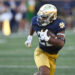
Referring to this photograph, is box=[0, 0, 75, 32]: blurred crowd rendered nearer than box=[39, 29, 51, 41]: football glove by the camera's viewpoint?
No

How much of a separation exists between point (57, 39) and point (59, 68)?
2637 mm

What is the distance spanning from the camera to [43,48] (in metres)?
6.00

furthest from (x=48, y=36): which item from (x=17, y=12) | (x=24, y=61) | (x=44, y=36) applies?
(x=17, y=12)

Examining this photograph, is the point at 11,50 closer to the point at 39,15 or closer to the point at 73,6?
the point at 39,15

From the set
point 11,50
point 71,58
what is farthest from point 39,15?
point 11,50

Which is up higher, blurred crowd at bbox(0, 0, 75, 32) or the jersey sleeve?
the jersey sleeve

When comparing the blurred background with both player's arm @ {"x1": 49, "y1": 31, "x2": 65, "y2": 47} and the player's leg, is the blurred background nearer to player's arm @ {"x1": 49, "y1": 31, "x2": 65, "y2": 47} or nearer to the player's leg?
the player's leg

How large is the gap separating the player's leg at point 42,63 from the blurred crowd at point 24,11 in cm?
1277

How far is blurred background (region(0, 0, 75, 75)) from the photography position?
9803 millimetres

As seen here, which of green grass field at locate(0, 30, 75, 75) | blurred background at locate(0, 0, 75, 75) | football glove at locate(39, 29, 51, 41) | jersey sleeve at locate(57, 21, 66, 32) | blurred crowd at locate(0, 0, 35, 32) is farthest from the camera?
blurred crowd at locate(0, 0, 35, 32)

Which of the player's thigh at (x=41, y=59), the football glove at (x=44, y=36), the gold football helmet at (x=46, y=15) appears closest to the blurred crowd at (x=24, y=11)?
the player's thigh at (x=41, y=59)

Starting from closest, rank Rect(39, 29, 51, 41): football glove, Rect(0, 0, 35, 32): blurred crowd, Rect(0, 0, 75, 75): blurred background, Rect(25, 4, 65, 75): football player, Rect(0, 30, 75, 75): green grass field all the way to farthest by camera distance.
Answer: Rect(39, 29, 51, 41): football glove → Rect(25, 4, 65, 75): football player → Rect(0, 30, 75, 75): green grass field → Rect(0, 0, 75, 75): blurred background → Rect(0, 0, 35, 32): blurred crowd

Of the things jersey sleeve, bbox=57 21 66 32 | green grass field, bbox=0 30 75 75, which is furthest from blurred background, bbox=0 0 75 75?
jersey sleeve, bbox=57 21 66 32

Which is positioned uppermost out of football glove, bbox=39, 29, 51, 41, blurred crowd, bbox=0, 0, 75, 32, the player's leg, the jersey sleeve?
the jersey sleeve
